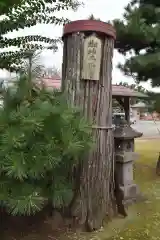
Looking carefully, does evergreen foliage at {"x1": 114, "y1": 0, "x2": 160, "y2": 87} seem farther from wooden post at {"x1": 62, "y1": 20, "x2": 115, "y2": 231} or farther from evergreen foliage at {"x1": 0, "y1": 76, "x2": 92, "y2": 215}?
evergreen foliage at {"x1": 0, "y1": 76, "x2": 92, "y2": 215}

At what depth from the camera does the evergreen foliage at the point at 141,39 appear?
4.57 m

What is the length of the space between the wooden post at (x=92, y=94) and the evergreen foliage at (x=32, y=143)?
494 millimetres

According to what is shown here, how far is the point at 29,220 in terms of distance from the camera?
8.64 ft

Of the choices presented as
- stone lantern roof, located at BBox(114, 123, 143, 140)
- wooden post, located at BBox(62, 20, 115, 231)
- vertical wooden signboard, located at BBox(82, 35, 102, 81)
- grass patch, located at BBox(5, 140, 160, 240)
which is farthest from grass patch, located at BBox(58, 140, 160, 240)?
vertical wooden signboard, located at BBox(82, 35, 102, 81)

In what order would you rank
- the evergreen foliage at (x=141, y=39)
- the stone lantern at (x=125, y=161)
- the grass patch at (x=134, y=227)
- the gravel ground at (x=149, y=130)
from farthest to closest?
the gravel ground at (x=149, y=130), the evergreen foliage at (x=141, y=39), the stone lantern at (x=125, y=161), the grass patch at (x=134, y=227)

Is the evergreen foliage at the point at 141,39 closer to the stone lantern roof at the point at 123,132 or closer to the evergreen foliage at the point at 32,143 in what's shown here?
the stone lantern roof at the point at 123,132

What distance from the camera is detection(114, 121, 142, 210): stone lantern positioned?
3.25 meters

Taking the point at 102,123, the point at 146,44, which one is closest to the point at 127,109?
the point at 146,44

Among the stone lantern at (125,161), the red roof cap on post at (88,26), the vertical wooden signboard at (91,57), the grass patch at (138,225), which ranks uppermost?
the red roof cap on post at (88,26)

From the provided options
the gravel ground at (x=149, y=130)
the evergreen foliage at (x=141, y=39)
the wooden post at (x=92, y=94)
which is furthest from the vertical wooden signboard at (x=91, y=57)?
the gravel ground at (x=149, y=130)

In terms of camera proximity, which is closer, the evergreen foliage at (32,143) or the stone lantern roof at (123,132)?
the evergreen foliage at (32,143)

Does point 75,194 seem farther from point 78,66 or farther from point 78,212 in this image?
point 78,66

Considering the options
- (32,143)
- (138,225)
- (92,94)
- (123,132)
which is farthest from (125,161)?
(32,143)

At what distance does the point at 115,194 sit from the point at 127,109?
531 centimetres
